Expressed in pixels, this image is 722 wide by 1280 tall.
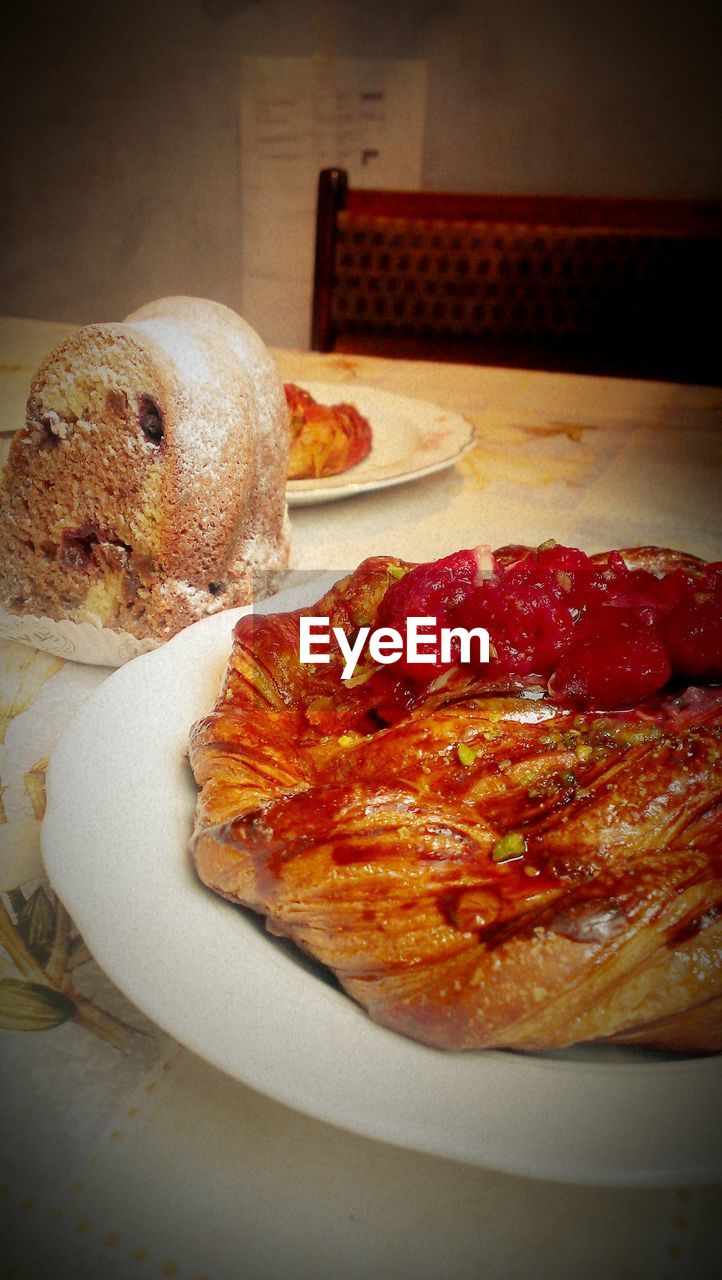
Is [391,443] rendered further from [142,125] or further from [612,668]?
[612,668]

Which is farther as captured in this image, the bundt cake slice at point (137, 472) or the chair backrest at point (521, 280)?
the chair backrest at point (521, 280)

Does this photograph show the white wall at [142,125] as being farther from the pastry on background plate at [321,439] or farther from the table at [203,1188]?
the table at [203,1188]

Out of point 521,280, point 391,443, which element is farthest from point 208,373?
point 521,280

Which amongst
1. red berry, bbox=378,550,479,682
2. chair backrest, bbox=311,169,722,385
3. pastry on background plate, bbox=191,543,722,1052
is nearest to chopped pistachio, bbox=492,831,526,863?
pastry on background plate, bbox=191,543,722,1052

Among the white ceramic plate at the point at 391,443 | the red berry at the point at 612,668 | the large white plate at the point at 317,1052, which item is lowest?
the large white plate at the point at 317,1052

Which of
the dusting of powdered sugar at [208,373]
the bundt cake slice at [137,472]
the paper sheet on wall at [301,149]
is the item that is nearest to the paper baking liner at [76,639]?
the bundt cake slice at [137,472]

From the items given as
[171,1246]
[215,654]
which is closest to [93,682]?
[215,654]
